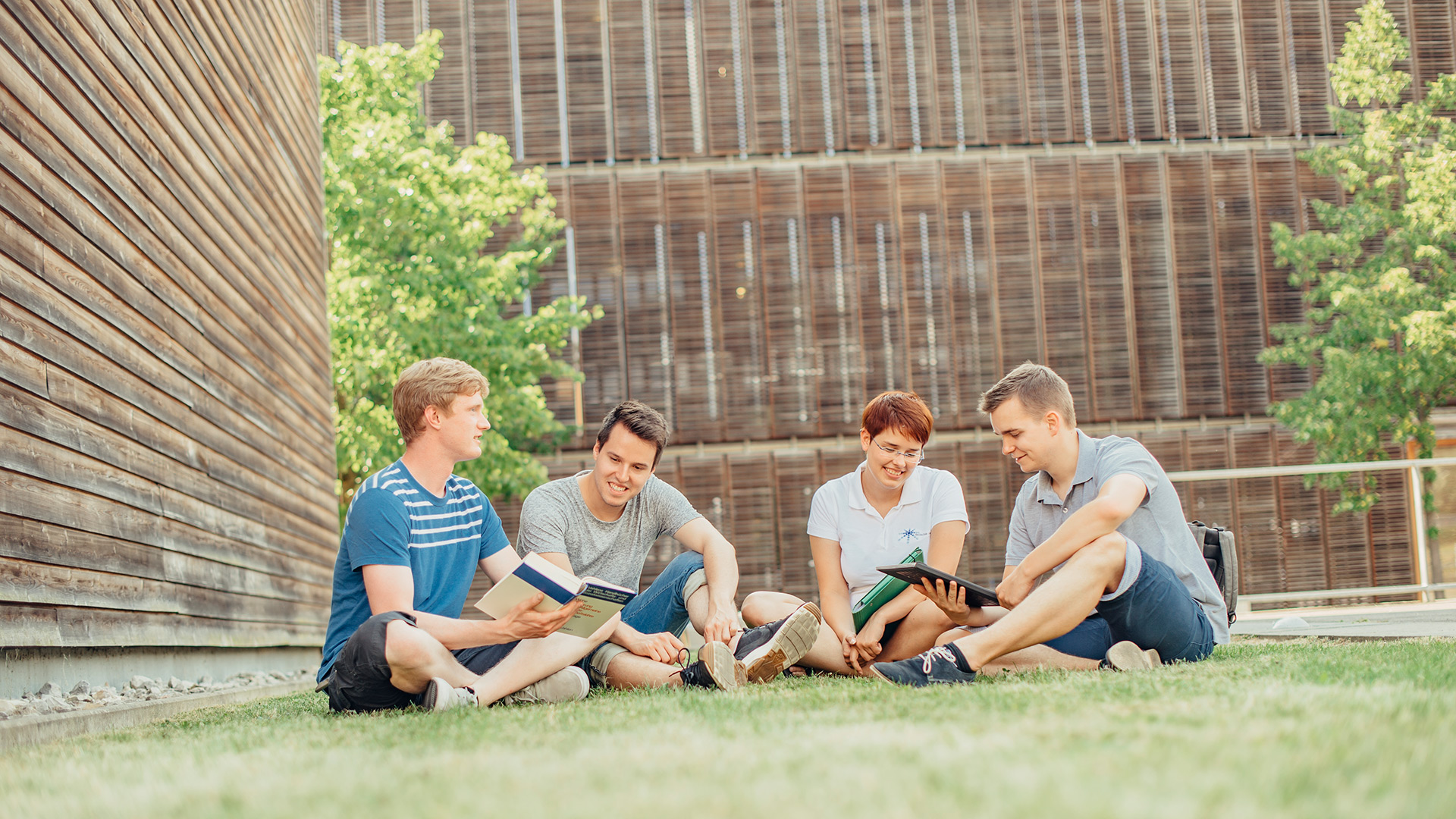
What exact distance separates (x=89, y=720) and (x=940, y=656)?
2.64m

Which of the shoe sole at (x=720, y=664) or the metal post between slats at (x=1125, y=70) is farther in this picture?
the metal post between slats at (x=1125, y=70)

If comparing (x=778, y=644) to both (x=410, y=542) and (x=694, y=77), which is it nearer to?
(x=410, y=542)

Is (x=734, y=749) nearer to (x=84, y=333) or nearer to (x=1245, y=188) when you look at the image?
(x=84, y=333)

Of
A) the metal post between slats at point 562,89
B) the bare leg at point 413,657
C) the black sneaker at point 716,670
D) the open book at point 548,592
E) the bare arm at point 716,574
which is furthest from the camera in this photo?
the metal post between slats at point 562,89

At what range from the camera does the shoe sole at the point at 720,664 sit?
11.6ft

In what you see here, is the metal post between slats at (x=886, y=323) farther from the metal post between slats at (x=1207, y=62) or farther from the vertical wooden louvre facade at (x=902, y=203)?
the metal post between slats at (x=1207, y=62)

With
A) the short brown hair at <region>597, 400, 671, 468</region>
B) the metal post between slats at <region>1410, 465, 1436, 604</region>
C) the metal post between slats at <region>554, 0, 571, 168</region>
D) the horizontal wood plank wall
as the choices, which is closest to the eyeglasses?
the short brown hair at <region>597, 400, 671, 468</region>

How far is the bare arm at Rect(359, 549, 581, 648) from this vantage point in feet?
10.3

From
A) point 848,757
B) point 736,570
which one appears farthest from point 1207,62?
point 848,757

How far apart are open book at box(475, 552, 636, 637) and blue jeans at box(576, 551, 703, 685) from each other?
32.9 inches

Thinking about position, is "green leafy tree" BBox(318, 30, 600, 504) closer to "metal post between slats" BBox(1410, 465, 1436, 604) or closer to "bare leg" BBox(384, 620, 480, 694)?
"metal post between slats" BBox(1410, 465, 1436, 604)

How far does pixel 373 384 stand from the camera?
12.6 metres

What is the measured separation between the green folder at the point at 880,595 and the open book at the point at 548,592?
3.08ft

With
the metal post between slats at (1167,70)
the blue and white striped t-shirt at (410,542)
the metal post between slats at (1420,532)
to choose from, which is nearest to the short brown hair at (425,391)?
the blue and white striped t-shirt at (410,542)
